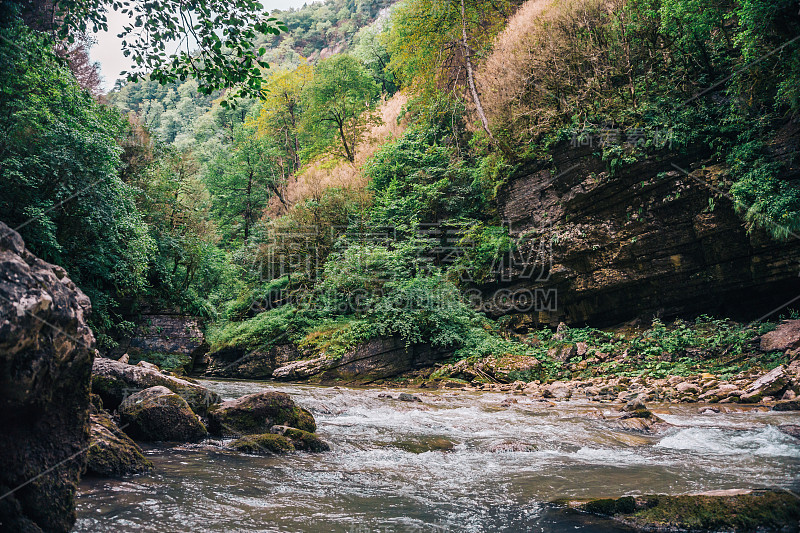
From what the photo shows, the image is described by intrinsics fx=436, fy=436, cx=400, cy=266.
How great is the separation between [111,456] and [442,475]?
10.9ft

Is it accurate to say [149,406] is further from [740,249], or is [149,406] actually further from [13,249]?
[740,249]

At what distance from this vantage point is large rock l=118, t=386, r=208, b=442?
18.5 feet

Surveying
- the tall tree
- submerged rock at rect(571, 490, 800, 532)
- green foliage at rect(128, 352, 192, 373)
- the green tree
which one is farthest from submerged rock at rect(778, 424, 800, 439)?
the tall tree

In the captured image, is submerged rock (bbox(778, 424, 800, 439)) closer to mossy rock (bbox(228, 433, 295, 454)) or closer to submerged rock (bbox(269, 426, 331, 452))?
submerged rock (bbox(269, 426, 331, 452))

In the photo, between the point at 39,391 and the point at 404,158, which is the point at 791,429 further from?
the point at 404,158

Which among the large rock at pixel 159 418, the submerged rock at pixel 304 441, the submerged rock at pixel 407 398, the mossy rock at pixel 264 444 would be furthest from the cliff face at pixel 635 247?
the large rock at pixel 159 418

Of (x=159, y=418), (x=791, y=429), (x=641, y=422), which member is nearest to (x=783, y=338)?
(x=791, y=429)

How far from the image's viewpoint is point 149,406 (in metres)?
5.75

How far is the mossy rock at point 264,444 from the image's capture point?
5.52m

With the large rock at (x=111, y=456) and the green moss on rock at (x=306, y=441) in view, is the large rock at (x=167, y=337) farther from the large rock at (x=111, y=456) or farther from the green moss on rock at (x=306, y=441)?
the large rock at (x=111, y=456)

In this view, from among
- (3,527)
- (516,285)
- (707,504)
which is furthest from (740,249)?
(3,527)

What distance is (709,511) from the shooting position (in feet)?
10.3

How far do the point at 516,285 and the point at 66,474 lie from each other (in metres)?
15.6

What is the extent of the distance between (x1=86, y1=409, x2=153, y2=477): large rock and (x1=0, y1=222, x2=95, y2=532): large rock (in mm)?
1363
